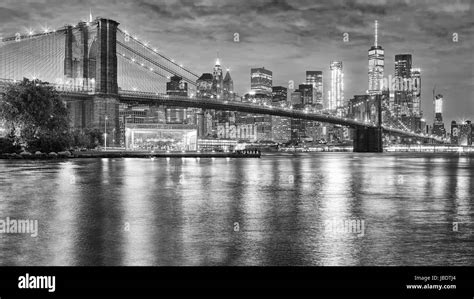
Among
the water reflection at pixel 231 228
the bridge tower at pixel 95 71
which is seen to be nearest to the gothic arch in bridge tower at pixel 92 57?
the bridge tower at pixel 95 71

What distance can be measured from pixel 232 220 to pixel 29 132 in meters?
60.6

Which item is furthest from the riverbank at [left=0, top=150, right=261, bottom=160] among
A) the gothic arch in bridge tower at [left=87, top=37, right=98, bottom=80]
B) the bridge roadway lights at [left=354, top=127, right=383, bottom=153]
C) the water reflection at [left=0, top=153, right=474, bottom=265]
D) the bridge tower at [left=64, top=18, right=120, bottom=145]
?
the bridge roadway lights at [left=354, top=127, right=383, bottom=153]

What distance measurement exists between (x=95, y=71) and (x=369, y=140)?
3604 inches

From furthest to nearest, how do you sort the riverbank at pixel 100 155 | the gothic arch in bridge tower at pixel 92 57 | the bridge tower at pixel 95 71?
the gothic arch in bridge tower at pixel 92 57, the bridge tower at pixel 95 71, the riverbank at pixel 100 155

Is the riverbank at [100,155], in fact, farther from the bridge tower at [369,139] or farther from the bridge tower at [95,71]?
the bridge tower at [369,139]

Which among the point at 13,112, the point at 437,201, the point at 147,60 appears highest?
the point at 147,60

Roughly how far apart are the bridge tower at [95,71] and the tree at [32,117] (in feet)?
62.0

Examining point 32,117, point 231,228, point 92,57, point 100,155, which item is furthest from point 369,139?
point 231,228

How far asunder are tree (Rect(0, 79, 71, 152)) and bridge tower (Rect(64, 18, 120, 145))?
62.0 ft

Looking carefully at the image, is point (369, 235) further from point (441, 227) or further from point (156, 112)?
point (156, 112)

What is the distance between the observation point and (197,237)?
11703 mm

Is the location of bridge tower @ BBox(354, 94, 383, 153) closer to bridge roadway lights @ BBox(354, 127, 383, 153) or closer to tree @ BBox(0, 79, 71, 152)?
bridge roadway lights @ BBox(354, 127, 383, 153)

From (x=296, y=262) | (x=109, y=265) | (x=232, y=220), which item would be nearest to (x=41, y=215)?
(x=232, y=220)

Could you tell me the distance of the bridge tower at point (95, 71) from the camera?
90.5 metres
